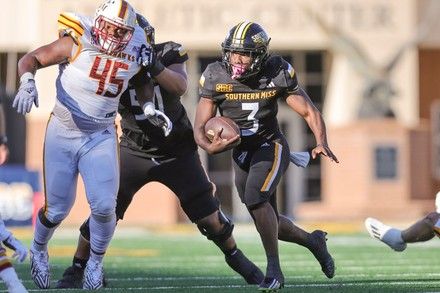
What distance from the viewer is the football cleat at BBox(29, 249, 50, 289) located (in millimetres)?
8680

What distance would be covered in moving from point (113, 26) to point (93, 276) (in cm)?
153

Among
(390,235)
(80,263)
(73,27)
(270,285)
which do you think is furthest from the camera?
(390,235)

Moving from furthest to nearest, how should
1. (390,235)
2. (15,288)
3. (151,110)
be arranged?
1. (390,235)
2. (151,110)
3. (15,288)

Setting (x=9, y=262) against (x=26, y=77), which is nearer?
(x=9, y=262)

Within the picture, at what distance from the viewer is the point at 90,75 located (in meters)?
8.40

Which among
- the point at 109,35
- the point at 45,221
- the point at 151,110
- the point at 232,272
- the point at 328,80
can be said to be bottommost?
the point at 232,272

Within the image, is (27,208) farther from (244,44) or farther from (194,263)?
(244,44)

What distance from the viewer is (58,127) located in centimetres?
852

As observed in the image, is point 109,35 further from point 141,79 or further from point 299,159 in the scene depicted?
point 299,159

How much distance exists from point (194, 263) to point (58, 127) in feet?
11.0

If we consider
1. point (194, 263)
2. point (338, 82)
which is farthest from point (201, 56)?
point (194, 263)

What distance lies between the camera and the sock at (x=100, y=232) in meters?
8.48

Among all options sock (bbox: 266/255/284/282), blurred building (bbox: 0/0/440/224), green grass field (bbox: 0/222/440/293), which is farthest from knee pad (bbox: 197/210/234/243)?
blurred building (bbox: 0/0/440/224)

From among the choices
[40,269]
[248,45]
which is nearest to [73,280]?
[40,269]
